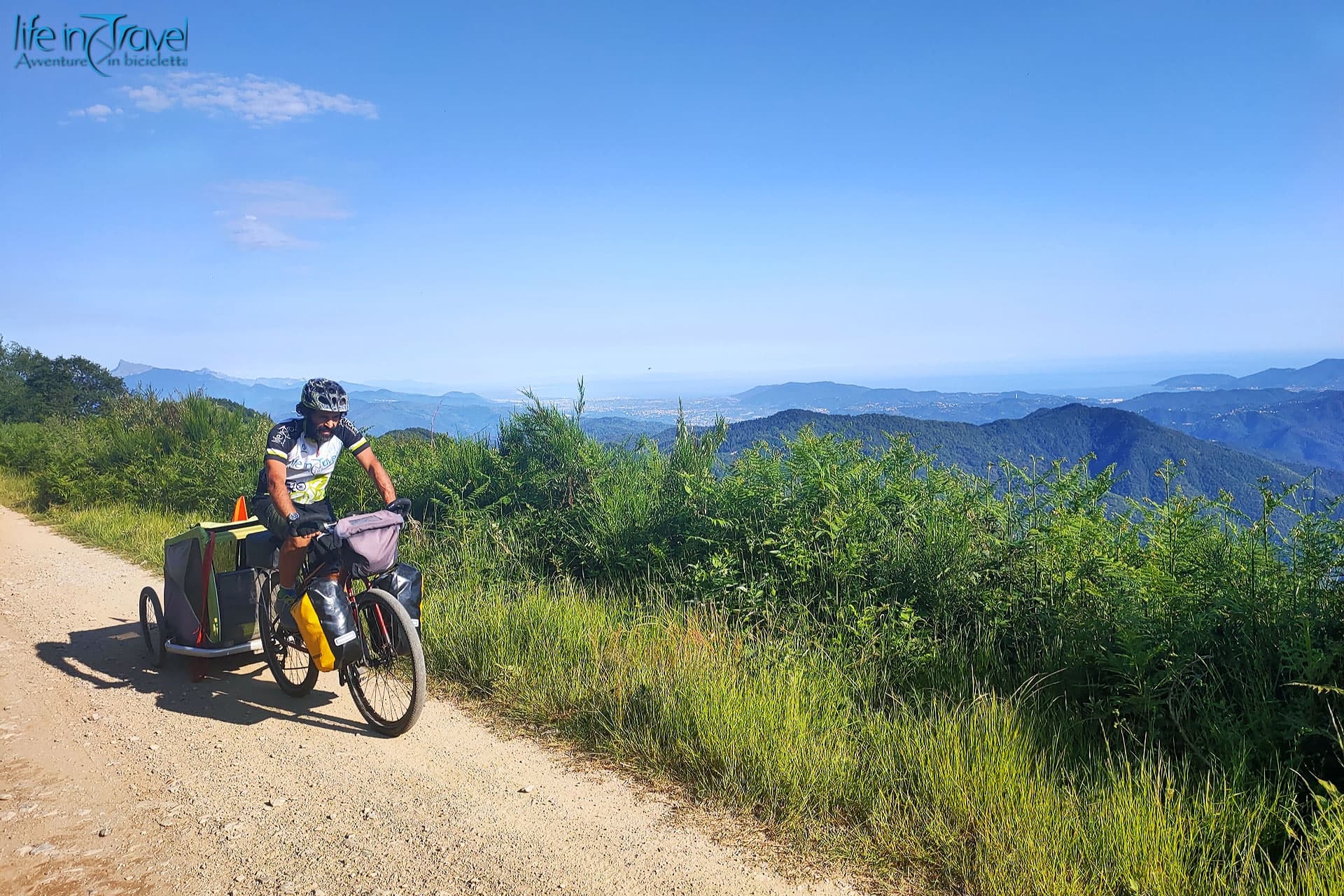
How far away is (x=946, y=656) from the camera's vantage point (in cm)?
477

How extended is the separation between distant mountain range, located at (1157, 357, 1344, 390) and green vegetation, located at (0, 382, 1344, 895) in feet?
287

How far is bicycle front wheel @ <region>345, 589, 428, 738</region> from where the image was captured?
4.45 meters

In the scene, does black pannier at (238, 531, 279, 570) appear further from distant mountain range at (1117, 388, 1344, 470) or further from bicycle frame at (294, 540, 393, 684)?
distant mountain range at (1117, 388, 1344, 470)

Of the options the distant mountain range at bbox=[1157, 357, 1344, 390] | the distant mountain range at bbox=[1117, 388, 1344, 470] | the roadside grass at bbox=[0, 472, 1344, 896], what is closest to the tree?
the roadside grass at bbox=[0, 472, 1344, 896]

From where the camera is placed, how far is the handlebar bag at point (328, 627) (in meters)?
4.58

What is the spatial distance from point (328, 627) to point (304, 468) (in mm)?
1693

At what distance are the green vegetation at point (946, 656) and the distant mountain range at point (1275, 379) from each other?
87.6 metres

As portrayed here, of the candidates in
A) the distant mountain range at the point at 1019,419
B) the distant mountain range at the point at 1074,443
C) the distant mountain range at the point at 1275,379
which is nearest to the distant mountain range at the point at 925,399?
the distant mountain range at the point at 1019,419

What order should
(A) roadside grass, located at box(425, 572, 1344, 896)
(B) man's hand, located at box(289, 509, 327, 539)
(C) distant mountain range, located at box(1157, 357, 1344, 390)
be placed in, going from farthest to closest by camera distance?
(C) distant mountain range, located at box(1157, 357, 1344, 390), (B) man's hand, located at box(289, 509, 327, 539), (A) roadside grass, located at box(425, 572, 1344, 896)

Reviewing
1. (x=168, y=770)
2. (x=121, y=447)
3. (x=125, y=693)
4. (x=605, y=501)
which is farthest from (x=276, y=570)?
(x=121, y=447)

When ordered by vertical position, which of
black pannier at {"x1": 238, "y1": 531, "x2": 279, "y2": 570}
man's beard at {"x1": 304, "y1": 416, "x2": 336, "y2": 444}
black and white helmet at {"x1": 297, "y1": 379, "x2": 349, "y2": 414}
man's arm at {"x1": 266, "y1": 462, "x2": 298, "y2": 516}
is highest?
black and white helmet at {"x1": 297, "y1": 379, "x2": 349, "y2": 414}

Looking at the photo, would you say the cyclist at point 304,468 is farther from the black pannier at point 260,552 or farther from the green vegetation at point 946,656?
the green vegetation at point 946,656

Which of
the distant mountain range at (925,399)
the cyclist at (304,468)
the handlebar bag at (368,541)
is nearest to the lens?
the handlebar bag at (368,541)

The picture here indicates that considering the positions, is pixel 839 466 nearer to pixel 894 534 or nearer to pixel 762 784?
pixel 894 534
